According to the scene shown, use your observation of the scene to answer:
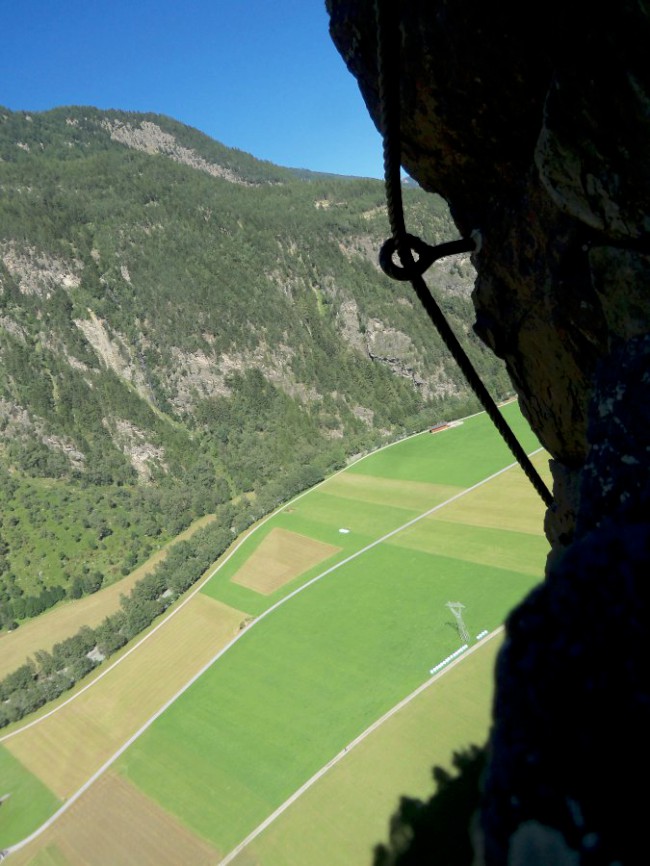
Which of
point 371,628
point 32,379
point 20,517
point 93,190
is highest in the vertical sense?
point 93,190

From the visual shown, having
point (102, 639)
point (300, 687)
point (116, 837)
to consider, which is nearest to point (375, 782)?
point (300, 687)

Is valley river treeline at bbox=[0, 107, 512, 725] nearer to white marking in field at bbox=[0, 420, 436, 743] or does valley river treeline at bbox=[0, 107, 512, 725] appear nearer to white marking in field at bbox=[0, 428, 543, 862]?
white marking in field at bbox=[0, 420, 436, 743]

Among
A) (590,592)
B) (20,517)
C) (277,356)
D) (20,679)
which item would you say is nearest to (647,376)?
(590,592)

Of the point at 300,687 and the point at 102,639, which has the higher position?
the point at 102,639

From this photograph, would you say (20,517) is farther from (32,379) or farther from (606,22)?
(606,22)

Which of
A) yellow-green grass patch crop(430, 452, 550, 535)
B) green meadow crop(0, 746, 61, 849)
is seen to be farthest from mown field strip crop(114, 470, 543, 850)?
yellow-green grass patch crop(430, 452, 550, 535)

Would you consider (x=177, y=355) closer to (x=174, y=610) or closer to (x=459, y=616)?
(x=174, y=610)
